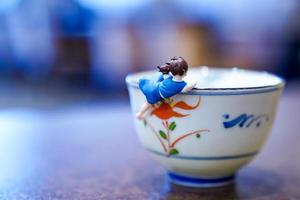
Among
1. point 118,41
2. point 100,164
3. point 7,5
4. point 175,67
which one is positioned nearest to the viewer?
point 175,67

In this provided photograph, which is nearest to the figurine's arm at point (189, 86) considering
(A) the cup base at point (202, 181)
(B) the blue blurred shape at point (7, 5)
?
(A) the cup base at point (202, 181)

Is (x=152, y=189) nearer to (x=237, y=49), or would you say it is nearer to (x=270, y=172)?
(x=270, y=172)

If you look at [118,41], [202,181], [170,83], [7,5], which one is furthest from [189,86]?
[7,5]

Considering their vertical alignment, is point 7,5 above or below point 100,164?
above

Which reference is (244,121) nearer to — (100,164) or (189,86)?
(189,86)

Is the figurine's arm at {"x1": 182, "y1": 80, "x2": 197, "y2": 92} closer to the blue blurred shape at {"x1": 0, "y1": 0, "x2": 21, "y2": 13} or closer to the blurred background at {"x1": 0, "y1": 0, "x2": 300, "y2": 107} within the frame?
the blurred background at {"x1": 0, "y1": 0, "x2": 300, "y2": 107}

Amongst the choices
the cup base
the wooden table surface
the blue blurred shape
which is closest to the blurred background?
the blue blurred shape
